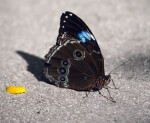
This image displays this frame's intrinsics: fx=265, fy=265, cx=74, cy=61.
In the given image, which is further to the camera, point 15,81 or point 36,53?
point 36,53

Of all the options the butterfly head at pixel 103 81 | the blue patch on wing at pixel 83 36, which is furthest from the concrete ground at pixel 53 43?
the blue patch on wing at pixel 83 36

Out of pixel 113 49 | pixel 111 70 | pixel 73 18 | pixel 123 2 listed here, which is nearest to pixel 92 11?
pixel 123 2

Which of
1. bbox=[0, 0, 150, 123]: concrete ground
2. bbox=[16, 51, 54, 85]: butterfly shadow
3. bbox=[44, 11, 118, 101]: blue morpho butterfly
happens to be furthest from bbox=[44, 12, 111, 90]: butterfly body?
bbox=[16, 51, 54, 85]: butterfly shadow

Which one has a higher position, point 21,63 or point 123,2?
point 123,2

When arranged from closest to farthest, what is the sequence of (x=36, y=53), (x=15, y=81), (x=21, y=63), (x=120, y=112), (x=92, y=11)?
(x=120, y=112)
(x=15, y=81)
(x=21, y=63)
(x=36, y=53)
(x=92, y=11)

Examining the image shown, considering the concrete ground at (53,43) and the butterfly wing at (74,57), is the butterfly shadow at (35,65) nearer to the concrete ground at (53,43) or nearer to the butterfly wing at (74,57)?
the concrete ground at (53,43)

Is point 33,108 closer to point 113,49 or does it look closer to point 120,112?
point 120,112

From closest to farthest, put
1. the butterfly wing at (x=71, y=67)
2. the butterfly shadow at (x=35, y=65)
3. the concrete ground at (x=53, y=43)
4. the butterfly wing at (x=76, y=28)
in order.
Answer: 1. the concrete ground at (x=53, y=43)
2. the butterfly wing at (x=76, y=28)
3. the butterfly wing at (x=71, y=67)
4. the butterfly shadow at (x=35, y=65)

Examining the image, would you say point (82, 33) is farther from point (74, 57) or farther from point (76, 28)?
point (74, 57)

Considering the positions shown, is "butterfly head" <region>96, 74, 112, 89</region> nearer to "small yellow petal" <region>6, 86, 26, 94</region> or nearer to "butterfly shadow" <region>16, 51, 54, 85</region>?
"butterfly shadow" <region>16, 51, 54, 85</region>
